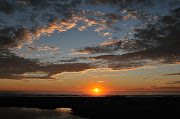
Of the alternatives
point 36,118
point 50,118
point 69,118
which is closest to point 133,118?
point 69,118

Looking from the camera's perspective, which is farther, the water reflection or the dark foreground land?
the dark foreground land

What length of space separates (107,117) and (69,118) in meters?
7.34

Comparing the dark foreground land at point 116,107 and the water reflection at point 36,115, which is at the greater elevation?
the water reflection at point 36,115

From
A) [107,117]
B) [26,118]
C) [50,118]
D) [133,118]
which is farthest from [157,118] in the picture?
[26,118]

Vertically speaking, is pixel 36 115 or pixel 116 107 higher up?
pixel 36 115

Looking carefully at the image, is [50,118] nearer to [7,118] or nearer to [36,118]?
[36,118]

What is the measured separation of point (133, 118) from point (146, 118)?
7.58ft

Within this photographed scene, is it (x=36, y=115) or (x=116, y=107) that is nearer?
(x=36, y=115)

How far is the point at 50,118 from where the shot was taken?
89.8ft

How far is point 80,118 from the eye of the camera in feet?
87.3

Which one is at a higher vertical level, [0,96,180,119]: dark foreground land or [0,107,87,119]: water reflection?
[0,107,87,119]: water reflection

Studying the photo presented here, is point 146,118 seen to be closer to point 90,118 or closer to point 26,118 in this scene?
point 90,118

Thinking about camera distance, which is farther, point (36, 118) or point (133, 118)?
point (36, 118)

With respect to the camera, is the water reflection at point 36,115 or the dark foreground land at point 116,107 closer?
the water reflection at point 36,115
